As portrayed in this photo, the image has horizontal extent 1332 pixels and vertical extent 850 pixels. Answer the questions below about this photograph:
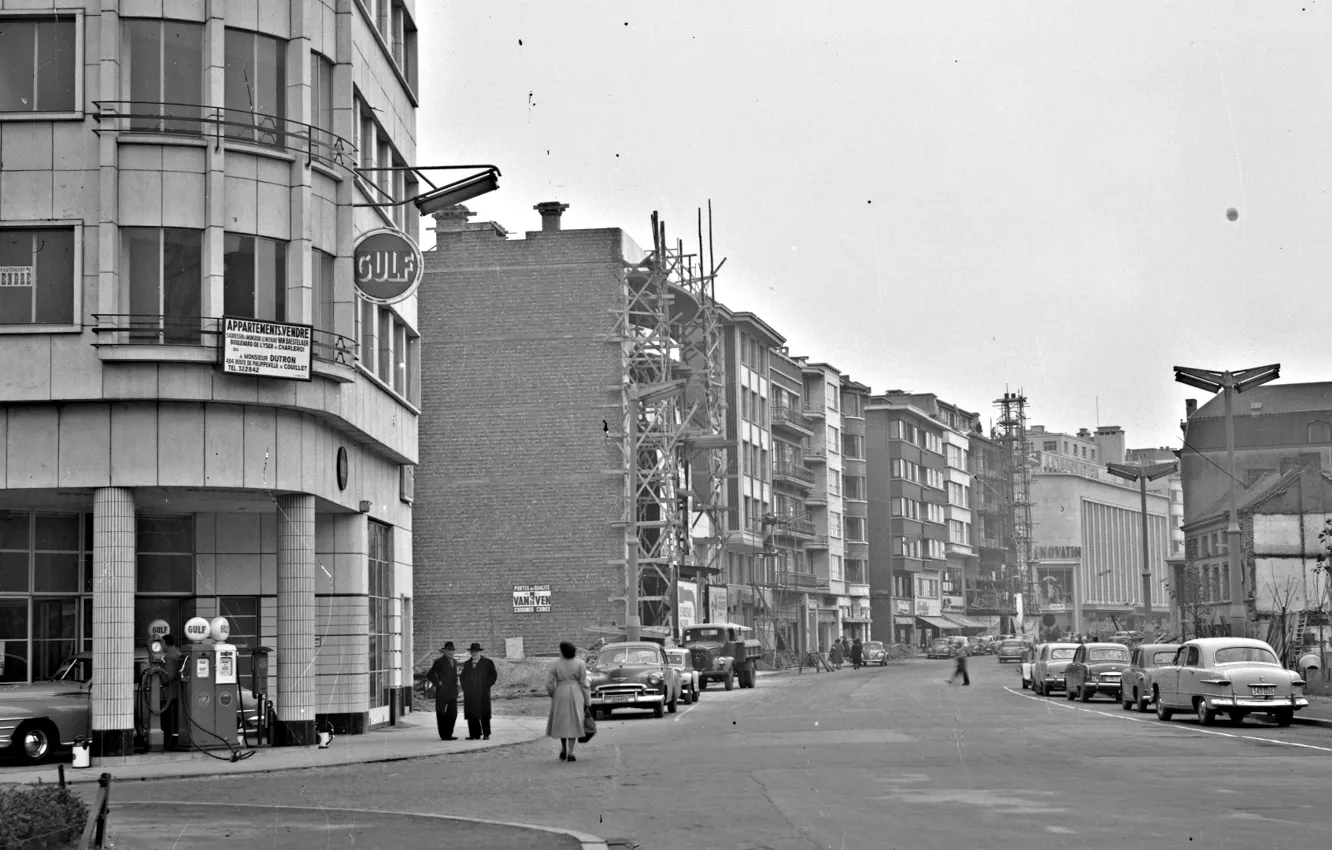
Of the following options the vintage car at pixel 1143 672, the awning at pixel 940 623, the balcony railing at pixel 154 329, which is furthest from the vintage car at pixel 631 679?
the awning at pixel 940 623

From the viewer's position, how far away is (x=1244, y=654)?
104 ft

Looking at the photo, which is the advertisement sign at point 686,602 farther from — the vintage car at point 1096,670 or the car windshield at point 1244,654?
the car windshield at point 1244,654

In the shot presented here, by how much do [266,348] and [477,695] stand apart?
6875mm

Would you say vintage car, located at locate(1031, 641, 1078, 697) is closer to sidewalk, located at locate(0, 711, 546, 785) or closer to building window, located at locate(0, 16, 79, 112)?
sidewalk, located at locate(0, 711, 546, 785)

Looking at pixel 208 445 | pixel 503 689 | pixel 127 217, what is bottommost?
pixel 503 689

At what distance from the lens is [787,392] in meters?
112

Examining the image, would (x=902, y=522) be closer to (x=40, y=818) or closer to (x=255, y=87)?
(x=255, y=87)

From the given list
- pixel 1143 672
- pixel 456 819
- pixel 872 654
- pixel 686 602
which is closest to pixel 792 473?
pixel 872 654

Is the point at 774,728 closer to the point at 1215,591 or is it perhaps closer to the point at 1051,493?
the point at 1215,591

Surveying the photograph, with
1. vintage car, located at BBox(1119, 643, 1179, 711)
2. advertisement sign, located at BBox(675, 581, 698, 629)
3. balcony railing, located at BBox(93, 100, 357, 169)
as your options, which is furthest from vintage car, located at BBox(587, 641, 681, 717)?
advertisement sign, located at BBox(675, 581, 698, 629)

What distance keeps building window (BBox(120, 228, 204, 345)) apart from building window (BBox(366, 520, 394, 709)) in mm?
7570

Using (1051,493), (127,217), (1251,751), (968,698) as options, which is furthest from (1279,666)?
(1051,493)

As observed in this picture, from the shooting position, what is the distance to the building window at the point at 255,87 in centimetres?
2817

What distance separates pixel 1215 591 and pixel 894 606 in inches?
1486
